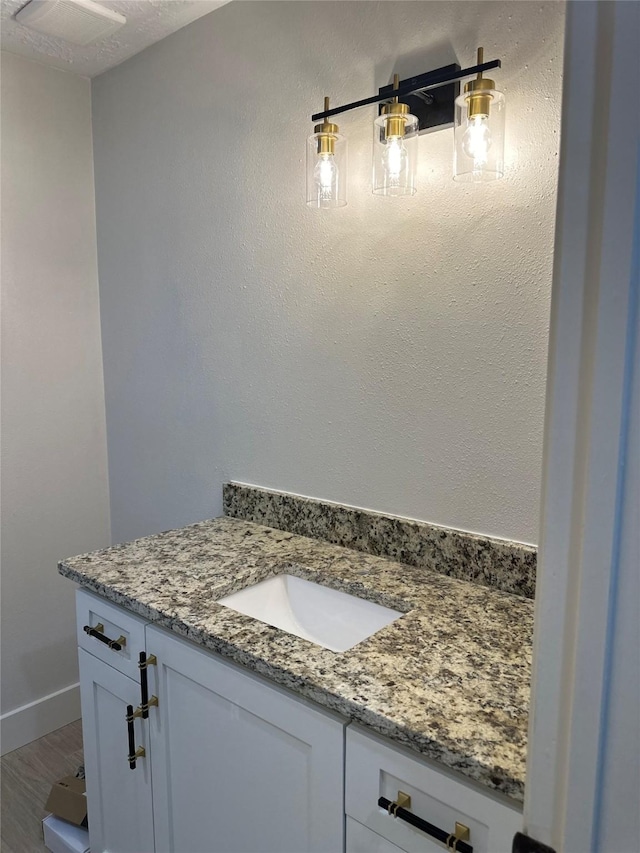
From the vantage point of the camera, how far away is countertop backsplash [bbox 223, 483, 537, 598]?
1349 millimetres

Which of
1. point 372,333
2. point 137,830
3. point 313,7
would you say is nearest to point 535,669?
point 372,333

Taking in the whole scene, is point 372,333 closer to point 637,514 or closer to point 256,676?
point 256,676

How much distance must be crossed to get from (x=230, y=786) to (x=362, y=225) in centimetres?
126

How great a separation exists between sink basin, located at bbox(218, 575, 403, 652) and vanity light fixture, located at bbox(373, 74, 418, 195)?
915mm

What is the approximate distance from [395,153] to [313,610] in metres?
1.04

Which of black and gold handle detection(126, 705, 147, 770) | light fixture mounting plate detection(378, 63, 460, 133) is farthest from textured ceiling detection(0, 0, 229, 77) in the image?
black and gold handle detection(126, 705, 147, 770)

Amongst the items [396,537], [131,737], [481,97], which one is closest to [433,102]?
[481,97]

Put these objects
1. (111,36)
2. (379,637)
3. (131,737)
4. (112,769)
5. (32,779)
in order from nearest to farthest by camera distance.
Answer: (379,637)
(131,737)
(112,769)
(111,36)
(32,779)

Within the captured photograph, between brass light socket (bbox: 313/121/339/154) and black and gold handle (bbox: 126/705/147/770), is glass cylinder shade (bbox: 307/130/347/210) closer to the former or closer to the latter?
brass light socket (bbox: 313/121/339/154)

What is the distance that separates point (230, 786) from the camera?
1.21m

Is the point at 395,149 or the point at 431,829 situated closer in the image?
the point at 431,829

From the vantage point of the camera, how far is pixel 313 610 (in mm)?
1470

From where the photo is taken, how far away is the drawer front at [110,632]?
139cm

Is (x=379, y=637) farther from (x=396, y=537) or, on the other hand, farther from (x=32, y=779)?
(x=32, y=779)
